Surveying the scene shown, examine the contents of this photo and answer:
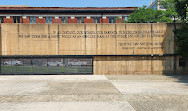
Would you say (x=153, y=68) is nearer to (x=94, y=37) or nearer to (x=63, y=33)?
(x=94, y=37)

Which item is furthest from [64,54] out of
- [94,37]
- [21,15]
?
[21,15]

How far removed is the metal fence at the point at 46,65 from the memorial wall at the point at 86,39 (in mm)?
1350

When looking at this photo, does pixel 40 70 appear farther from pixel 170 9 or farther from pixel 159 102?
pixel 170 9

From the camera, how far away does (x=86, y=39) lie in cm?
2112

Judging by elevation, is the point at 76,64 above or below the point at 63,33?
below

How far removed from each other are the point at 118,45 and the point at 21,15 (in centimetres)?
3214

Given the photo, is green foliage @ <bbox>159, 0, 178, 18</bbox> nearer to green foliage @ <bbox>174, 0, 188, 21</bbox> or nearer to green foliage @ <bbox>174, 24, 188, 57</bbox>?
green foliage @ <bbox>174, 0, 188, 21</bbox>

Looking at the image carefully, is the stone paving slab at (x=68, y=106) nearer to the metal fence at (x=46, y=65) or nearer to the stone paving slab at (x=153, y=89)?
the stone paving slab at (x=153, y=89)

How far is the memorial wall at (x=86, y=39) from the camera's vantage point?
2083 centimetres

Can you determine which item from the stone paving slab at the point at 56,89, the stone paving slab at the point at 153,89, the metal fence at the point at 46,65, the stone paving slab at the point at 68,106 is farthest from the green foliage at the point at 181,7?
the stone paving slab at the point at 68,106

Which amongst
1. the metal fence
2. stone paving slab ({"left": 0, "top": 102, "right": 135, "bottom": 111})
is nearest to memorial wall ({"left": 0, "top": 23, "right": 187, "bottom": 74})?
the metal fence

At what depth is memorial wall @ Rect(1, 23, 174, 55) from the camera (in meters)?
20.8

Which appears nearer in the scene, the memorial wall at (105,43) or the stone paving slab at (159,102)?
the stone paving slab at (159,102)

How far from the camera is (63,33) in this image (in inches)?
828
